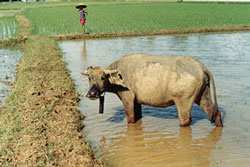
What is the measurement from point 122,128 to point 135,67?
3.50 feet

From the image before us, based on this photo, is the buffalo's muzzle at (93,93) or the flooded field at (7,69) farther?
the flooded field at (7,69)

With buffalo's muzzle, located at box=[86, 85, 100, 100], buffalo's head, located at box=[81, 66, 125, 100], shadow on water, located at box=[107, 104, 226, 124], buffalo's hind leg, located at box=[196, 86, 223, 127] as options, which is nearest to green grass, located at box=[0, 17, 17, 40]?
shadow on water, located at box=[107, 104, 226, 124]

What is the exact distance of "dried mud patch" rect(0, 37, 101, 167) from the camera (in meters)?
Answer: 3.86

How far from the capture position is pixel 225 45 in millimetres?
12250

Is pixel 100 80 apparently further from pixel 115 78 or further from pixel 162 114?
pixel 162 114

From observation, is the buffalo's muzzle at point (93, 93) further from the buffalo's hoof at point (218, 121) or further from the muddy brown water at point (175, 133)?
the buffalo's hoof at point (218, 121)

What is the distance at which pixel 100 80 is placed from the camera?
479 centimetres

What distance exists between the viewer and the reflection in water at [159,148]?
4.12 m

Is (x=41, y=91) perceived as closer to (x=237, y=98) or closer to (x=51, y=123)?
(x=51, y=123)

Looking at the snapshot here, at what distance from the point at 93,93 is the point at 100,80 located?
11.5 inches

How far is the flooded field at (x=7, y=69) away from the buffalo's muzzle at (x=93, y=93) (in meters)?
2.86

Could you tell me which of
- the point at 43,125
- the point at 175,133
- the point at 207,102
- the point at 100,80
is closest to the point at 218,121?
the point at 207,102

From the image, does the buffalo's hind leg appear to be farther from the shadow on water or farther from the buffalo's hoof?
the shadow on water

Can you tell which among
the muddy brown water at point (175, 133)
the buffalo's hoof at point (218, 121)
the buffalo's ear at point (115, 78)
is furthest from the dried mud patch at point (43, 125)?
the buffalo's hoof at point (218, 121)
